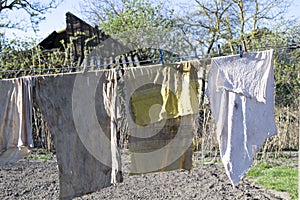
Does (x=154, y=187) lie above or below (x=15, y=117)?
below

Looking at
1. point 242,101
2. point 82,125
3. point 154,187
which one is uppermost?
point 242,101

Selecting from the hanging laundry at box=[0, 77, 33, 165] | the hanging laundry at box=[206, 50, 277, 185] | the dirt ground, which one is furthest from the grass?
the hanging laundry at box=[0, 77, 33, 165]

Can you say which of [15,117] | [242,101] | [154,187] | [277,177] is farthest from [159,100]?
[277,177]

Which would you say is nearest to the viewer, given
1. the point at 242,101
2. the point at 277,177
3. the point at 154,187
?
the point at 242,101

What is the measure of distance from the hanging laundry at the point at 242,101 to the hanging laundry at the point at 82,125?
0.60 metres

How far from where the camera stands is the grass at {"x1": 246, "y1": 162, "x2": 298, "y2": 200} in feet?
13.3

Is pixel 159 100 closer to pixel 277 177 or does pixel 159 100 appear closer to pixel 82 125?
pixel 82 125

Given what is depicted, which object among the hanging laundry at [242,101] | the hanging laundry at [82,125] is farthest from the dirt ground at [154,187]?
the hanging laundry at [242,101]

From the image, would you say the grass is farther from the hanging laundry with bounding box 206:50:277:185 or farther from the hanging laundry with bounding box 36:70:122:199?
the hanging laundry with bounding box 36:70:122:199

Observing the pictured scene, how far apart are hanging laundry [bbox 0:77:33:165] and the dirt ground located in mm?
1684

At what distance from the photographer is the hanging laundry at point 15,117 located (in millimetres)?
2215

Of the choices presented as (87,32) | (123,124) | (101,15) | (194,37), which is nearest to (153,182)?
(123,124)

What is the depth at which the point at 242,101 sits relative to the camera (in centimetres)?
215

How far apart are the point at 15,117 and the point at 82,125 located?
15.9 inches
